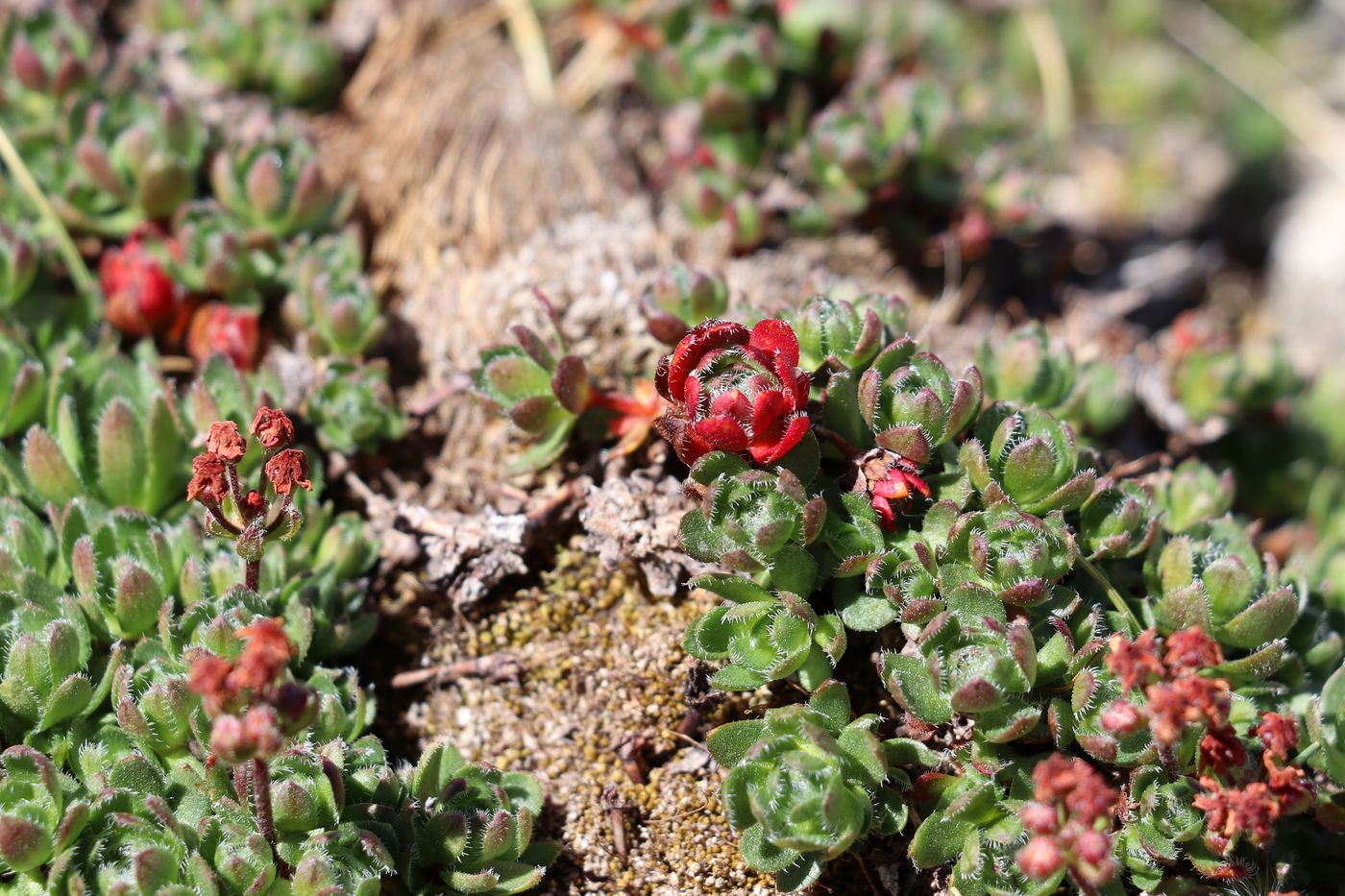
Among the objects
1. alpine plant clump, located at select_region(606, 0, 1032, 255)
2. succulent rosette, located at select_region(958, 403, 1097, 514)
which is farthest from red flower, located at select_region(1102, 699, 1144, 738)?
alpine plant clump, located at select_region(606, 0, 1032, 255)

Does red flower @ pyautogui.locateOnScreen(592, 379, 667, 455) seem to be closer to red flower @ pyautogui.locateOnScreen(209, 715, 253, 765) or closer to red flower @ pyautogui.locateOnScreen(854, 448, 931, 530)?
red flower @ pyautogui.locateOnScreen(854, 448, 931, 530)

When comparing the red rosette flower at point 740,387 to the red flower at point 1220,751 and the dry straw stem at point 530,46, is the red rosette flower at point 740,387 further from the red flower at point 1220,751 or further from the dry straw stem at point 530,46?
the dry straw stem at point 530,46

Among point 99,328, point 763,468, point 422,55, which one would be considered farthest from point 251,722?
point 422,55

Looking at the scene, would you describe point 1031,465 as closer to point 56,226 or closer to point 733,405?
point 733,405

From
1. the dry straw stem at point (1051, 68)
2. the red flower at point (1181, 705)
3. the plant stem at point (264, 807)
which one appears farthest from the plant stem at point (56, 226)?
the dry straw stem at point (1051, 68)

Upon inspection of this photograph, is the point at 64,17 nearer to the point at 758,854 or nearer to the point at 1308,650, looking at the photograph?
the point at 758,854

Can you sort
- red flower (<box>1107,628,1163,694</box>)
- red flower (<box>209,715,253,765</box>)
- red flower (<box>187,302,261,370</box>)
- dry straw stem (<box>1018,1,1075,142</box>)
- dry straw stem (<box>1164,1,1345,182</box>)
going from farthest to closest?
dry straw stem (<box>1164,1,1345,182</box>)
dry straw stem (<box>1018,1,1075,142</box>)
red flower (<box>187,302,261,370</box>)
red flower (<box>1107,628,1163,694</box>)
red flower (<box>209,715,253,765</box>)

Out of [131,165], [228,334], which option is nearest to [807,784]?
[228,334]
